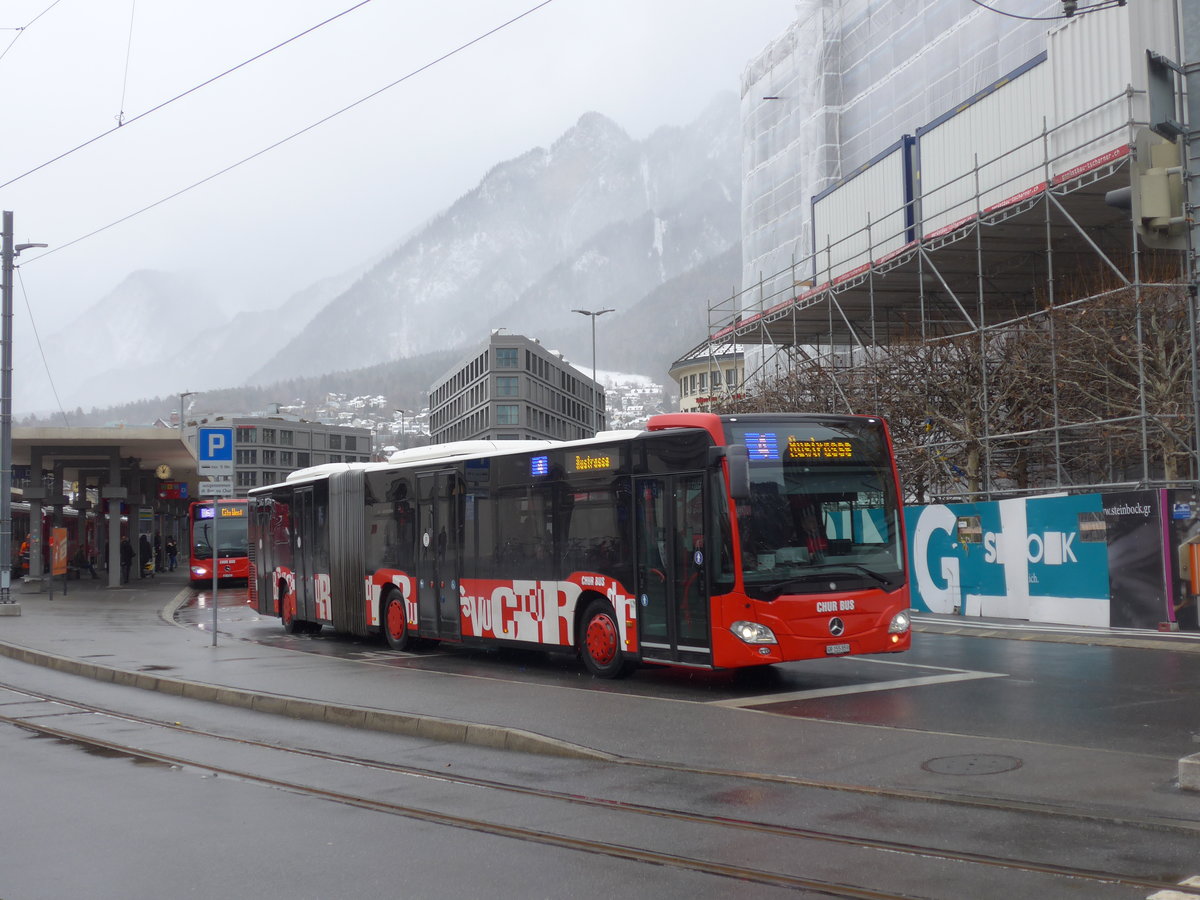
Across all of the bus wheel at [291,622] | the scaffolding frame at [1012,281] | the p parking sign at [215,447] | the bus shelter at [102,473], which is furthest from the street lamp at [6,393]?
the scaffolding frame at [1012,281]

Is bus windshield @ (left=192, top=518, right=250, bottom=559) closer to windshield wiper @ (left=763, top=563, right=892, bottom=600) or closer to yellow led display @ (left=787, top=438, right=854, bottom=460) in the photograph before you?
yellow led display @ (left=787, top=438, right=854, bottom=460)

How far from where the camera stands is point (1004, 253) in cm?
3069

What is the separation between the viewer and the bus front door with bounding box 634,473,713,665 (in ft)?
43.5

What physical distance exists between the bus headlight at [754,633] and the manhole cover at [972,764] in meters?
4.01

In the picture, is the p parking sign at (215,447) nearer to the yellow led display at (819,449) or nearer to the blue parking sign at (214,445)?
the blue parking sign at (214,445)

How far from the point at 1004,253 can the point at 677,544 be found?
20.1 metres

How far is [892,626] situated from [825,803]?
19.2 ft

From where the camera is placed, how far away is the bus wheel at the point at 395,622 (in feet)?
63.7

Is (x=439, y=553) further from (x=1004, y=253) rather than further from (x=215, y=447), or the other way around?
(x=1004, y=253)

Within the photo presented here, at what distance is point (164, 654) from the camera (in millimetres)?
18438

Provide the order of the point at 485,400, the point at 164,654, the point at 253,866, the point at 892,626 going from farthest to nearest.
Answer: the point at 485,400, the point at 164,654, the point at 892,626, the point at 253,866

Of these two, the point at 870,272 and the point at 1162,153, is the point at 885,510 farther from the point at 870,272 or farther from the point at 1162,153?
the point at 870,272

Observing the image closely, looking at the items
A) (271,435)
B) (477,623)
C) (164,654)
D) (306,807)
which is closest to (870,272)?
(477,623)

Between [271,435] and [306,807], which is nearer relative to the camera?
[306,807]
